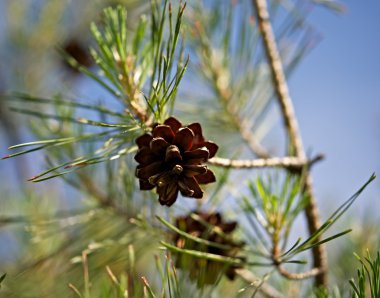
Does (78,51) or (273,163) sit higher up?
(78,51)

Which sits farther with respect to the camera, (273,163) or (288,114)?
(288,114)

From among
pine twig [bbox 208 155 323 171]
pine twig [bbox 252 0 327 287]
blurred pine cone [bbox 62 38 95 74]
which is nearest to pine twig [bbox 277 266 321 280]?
pine twig [bbox 252 0 327 287]

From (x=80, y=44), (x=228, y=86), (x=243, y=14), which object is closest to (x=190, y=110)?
(x=228, y=86)

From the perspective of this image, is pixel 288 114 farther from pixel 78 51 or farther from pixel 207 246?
pixel 78 51

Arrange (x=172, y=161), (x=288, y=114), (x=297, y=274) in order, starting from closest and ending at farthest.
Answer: (x=172, y=161)
(x=297, y=274)
(x=288, y=114)

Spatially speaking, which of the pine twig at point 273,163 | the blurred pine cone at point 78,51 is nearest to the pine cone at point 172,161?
the pine twig at point 273,163

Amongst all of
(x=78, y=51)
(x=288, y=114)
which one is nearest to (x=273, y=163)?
(x=288, y=114)

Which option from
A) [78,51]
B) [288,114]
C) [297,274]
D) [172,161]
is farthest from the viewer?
[78,51]
